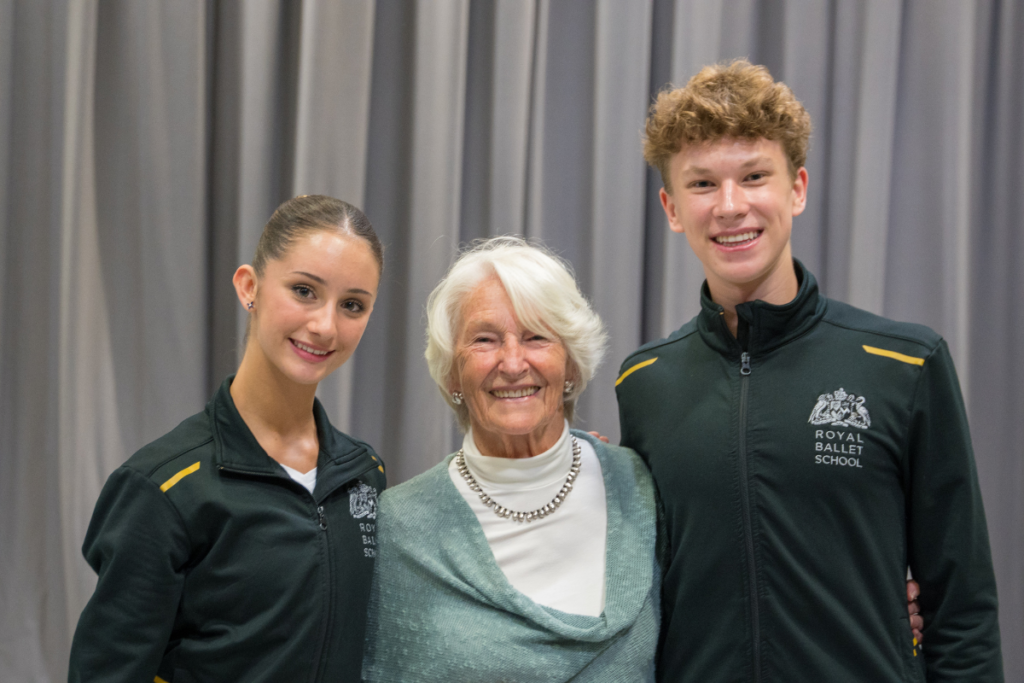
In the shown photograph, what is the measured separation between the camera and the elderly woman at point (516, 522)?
1489 millimetres

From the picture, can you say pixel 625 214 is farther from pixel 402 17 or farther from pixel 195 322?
pixel 195 322

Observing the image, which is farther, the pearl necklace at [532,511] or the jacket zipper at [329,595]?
the pearl necklace at [532,511]

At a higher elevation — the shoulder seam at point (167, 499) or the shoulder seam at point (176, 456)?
the shoulder seam at point (176, 456)

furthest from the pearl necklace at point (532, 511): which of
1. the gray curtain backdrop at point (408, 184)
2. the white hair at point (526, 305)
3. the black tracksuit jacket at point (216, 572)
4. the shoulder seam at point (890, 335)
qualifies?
the gray curtain backdrop at point (408, 184)

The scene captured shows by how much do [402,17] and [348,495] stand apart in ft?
5.93

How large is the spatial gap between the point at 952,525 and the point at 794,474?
296 mm

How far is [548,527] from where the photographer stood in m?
1.61

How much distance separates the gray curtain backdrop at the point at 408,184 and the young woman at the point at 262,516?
108 cm

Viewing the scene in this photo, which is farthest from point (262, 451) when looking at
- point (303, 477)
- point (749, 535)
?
point (749, 535)

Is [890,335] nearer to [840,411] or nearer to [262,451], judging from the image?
[840,411]

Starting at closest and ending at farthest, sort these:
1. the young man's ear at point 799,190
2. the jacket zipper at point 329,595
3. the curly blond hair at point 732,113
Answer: the jacket zipper at point 329,595 < the curly blond hair at point 732,113 < the young man's ear at point 799,190

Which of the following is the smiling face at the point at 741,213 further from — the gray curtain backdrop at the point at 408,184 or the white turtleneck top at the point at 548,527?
the gray curtain backdrop at the point at 408,184

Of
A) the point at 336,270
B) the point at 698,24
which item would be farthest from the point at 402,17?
the point at 336,270

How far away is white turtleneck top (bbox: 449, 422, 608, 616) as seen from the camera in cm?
156
